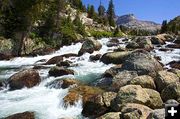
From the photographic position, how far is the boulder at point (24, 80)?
24.3m

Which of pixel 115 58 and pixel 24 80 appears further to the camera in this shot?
pixel 115 58

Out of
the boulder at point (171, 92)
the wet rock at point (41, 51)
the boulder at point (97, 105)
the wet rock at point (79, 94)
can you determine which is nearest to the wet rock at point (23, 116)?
the wet rock at point (79, 94)

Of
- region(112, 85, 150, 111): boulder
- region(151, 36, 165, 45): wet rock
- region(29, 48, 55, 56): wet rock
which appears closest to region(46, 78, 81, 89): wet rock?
region(112, 85, 150, 111): boulder

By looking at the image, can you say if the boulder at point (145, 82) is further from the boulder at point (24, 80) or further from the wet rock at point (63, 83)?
the boulder at point (24, 80)

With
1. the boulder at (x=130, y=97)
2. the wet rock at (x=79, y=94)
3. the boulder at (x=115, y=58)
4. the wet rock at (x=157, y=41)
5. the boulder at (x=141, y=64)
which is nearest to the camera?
the boulder at (x=130, y=97)

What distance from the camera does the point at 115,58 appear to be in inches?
1350

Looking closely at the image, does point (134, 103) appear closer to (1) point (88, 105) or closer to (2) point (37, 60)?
(1) point (88, 105)

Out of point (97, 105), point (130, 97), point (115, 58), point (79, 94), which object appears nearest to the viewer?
point (130, 97)

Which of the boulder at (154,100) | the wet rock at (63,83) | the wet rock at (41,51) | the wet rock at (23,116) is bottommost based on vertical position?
the wet rock at (23,116)

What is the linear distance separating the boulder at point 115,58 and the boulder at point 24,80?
1084 centimetres

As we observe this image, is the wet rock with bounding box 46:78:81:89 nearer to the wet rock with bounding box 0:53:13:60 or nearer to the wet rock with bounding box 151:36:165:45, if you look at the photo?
the wet rock with bounding box 0:53:13:60

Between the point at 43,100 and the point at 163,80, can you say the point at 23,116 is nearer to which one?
the point at 43,100

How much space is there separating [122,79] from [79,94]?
13.0ft

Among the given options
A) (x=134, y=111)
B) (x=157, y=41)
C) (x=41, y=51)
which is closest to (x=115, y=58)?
(x=41, y=51)
